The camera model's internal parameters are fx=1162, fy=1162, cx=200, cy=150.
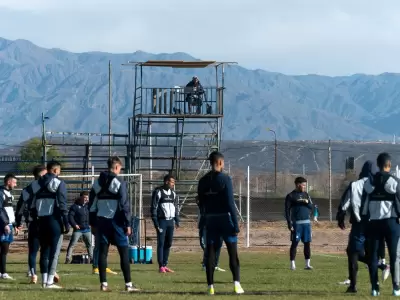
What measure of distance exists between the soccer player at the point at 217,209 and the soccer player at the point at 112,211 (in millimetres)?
1158

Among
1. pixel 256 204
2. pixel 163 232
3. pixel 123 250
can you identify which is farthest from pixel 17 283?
pixel 256 204

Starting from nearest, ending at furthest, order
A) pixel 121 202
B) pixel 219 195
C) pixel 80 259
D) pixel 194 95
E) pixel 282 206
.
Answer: pixel 219 195 → pixel 121 202 → pixel 80 259 → pixel 194 95 → pixel 282 206

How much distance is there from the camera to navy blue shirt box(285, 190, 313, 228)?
78.2ft

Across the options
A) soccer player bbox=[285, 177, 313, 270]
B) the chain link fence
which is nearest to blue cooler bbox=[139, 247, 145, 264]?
soccer player bbox=[285, 177, 313, 270]

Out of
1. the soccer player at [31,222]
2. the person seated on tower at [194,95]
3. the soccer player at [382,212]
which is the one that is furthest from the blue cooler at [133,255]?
the person seated on tower at [194,95]

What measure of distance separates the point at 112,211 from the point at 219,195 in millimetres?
1626

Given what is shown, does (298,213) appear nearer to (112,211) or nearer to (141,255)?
A: (141,255)

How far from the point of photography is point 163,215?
923 inches

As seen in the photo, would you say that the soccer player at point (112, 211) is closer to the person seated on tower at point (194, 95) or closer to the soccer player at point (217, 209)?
the soccer player at point (217, 209)

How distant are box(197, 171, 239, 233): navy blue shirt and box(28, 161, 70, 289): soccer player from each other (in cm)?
255

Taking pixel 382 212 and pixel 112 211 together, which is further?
pixel 112 211

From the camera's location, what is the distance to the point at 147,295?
16406 millimetres

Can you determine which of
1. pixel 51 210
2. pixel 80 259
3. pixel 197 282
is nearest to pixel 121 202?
pixel 51 210

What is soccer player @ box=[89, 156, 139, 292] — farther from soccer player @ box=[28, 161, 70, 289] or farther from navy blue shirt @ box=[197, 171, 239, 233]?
navy blue shirt @ box=[197, 171, 239, 233]
